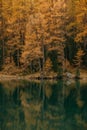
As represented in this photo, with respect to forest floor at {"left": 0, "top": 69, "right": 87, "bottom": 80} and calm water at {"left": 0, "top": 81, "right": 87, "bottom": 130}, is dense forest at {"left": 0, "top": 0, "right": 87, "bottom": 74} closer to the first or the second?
forest floor at {"left": 0, "top": 69, "right": 87, "bottom": 80}

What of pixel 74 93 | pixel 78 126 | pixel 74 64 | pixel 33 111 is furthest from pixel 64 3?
pixel 78 126

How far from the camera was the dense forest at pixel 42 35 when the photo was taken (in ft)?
139

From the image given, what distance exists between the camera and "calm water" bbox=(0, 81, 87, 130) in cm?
1571

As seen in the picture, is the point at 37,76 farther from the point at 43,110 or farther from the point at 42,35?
the point at 43,110

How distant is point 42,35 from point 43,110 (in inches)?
917

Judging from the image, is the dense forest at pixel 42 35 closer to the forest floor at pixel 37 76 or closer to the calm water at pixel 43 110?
the forest floor at pixel 37 76

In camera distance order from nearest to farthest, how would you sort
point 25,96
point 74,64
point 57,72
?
point 25,96 < point 57,72 < point 74,64

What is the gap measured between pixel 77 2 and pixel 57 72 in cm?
978

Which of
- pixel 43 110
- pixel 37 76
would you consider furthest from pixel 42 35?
pixel 43 110

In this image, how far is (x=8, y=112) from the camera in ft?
62.5

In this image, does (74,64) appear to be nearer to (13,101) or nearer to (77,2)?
(77,2)

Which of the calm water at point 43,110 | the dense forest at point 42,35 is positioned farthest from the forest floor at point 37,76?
the calm water at point 43,110

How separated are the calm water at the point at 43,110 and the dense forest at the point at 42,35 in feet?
45.6

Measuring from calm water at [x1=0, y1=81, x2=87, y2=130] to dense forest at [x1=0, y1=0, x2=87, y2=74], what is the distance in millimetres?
13892
